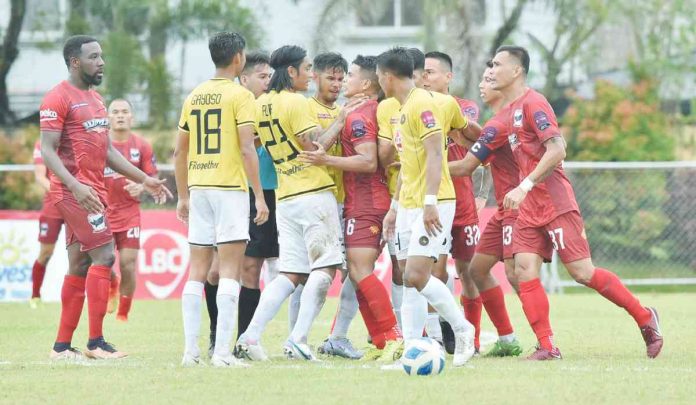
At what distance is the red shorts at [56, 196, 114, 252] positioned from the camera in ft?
32.5

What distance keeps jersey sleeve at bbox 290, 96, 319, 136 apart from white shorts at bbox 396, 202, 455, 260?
3.33 ft

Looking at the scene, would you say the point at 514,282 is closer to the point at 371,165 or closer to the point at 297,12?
the point at 371,165

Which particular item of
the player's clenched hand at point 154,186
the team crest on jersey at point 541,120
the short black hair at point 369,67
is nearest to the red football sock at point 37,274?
the player's clenched hand at point 154,186

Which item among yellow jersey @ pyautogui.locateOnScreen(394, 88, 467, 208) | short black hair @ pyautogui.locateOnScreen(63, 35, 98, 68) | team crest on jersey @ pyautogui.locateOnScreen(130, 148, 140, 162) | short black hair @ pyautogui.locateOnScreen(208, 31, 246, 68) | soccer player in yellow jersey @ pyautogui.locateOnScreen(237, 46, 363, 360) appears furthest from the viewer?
team crest on jersey @ pyautogui.locateOnScreen(130, 148, 140, 162)

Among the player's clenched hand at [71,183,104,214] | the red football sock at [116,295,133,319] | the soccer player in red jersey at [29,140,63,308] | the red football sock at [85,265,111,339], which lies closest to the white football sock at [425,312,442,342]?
the red football sock at [85,265,111,339]

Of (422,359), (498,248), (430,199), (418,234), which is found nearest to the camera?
(422,359)

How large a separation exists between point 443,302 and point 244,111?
197 centimetres

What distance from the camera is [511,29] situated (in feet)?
82.1

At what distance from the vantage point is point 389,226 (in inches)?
390

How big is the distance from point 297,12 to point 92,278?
1664cm

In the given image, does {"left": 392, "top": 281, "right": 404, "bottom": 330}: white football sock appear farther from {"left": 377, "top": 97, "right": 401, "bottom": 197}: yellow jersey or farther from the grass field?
{"left": 377, "top": 97, "right": 401, "bottom": 197}: yellow jersey

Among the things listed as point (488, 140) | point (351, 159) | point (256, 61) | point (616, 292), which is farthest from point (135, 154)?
point (616, 292)

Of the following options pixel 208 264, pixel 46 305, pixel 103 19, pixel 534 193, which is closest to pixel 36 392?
pixel 208 264

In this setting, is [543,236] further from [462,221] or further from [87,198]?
[87,198]
